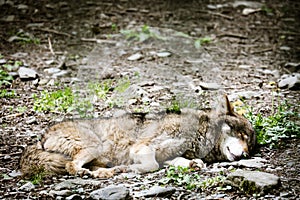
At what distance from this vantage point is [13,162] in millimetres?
5762

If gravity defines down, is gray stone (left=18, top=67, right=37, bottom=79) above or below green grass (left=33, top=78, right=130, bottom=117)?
above

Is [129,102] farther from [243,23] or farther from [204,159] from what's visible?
[243,23]

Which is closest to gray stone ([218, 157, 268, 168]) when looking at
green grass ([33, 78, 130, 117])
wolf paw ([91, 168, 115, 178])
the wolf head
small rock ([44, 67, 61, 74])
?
the wolf head

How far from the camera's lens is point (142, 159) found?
18.5 ft

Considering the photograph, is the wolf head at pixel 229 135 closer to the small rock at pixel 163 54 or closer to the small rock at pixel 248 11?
the small rock at pixel 163 54

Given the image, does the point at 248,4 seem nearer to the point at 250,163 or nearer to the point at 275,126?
the point at 275,126

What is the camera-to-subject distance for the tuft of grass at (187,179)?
16.4 feet

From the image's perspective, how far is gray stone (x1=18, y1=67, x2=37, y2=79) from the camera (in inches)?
332

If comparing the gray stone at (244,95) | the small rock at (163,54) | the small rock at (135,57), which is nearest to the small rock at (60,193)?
the gray stone at (244,95)

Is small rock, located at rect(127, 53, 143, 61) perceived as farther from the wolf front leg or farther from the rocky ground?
the wolf front leg

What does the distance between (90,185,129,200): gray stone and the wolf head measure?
4.27 feet

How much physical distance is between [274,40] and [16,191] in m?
7.13

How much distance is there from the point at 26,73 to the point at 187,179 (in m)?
4.35

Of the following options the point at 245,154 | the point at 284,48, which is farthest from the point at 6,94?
the point at 284,48
